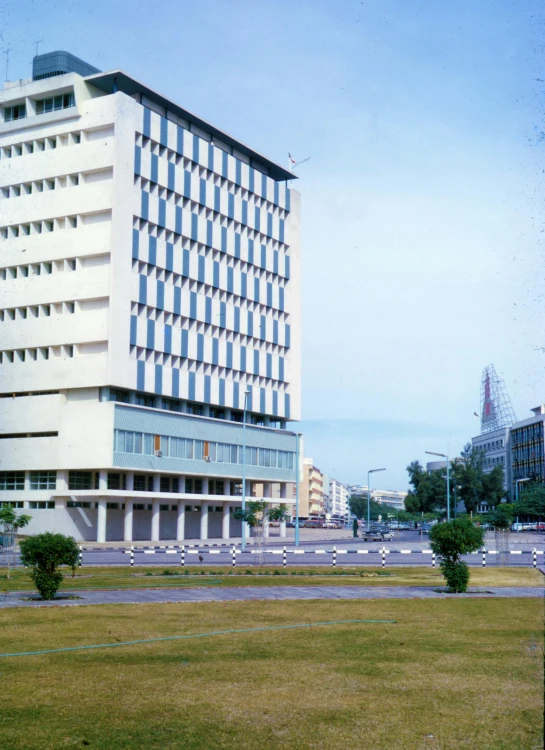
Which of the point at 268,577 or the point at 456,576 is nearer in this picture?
the point at 456,576

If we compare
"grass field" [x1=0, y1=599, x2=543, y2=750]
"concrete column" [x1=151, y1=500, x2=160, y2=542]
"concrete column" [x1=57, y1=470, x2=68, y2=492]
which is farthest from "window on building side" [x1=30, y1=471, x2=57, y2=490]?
"grass field" [x1=0, y1=599, x2=543, y2=750]

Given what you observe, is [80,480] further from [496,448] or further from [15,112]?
[496,448]

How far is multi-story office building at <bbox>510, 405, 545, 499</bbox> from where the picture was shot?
458 ft

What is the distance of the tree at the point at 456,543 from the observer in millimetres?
25281

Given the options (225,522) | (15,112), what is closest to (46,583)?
(15,112)

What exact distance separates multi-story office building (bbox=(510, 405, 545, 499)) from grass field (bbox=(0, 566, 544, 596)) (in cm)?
10367

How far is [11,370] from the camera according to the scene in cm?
7731

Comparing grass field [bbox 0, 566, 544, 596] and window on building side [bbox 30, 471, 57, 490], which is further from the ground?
window on building side [bbox 30, 471, 57, 490]

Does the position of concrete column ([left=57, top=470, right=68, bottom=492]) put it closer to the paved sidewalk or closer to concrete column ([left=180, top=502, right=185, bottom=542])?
concrete column ([left=180, top=502, right=185, bottom=542])

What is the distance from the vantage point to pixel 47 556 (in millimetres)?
22344

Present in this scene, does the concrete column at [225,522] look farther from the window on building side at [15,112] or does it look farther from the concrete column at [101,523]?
the window on building side at [15,112]

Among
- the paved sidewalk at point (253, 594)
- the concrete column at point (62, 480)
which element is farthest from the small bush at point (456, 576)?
the concrete column at point (62, 480)

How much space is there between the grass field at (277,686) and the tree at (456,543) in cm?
720

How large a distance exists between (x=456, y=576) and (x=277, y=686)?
15.4m
